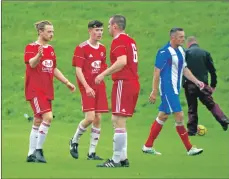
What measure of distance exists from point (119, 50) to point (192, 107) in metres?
7.49

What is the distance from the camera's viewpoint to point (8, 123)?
22.7 meters

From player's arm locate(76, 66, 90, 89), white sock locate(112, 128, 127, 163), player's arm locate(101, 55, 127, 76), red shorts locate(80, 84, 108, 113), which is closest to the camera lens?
player's arm locate(101, 55, 127, 76)

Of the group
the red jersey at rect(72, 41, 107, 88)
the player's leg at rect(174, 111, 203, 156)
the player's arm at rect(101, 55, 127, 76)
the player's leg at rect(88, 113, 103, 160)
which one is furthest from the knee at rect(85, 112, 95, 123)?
the player's arm at rect(101, 55, 127, 76)

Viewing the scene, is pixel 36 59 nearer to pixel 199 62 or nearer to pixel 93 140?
pixel 93 140

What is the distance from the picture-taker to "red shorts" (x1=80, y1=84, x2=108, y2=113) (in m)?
15.1

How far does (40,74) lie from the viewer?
577 inches

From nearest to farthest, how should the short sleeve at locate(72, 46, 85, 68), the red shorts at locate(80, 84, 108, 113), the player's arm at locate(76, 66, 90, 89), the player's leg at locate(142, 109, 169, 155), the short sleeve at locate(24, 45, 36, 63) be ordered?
the player's arm at locate(76, 66, 90, 89) < the short sleeve at locate(24, 45, 36, 63) < the short sleeve at locate(72, 46, 85, 68) < the red shorts at locate(80, 84, 108, 113) < the player's leg at locate(142, 109, 169, 155)

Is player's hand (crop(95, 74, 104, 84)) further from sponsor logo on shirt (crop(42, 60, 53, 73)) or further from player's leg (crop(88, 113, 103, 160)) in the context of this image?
player's leg (crop(88, 113, 103, 160))

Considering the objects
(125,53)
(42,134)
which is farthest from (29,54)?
(125,53)

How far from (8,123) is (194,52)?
209 inches

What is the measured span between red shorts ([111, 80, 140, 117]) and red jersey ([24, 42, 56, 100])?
140 cm

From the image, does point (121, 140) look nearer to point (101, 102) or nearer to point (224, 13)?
point (101, 102)

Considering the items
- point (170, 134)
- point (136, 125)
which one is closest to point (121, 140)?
point (170, 134)

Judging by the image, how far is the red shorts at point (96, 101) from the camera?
15.1 metres
